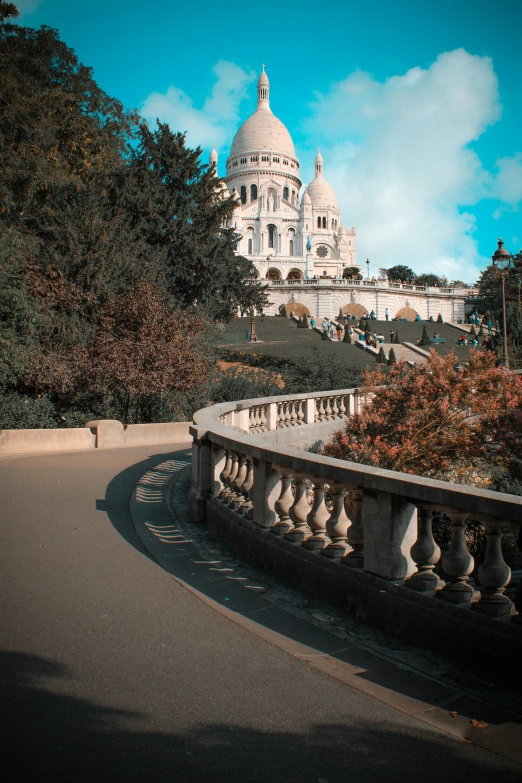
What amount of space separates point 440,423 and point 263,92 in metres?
146

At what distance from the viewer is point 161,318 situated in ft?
62.8

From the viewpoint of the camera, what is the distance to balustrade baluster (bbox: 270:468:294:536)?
5586mm

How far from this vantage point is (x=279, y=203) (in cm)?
12469

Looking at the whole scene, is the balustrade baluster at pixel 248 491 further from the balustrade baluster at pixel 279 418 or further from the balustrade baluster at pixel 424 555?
the balustrade baluster at pixel 279 418

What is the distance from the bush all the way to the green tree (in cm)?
13329

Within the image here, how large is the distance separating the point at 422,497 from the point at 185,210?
32400 mm

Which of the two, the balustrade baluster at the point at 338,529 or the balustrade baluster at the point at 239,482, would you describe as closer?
the balustrade baluster at the point at 338,529

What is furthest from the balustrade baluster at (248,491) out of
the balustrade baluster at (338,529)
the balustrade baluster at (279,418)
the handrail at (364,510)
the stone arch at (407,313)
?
the stone arch at (407,313)

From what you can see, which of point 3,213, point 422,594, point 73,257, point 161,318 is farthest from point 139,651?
point 3,213

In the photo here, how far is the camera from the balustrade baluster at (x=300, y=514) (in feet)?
17.5

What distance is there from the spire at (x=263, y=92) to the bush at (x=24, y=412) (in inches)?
5345

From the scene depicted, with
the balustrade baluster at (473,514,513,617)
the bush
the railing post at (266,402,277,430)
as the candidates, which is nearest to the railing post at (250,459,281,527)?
the balustrade baluster at (473,514,513,617)

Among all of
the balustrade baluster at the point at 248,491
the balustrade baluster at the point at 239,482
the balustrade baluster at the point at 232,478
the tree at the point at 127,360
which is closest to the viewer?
the balustrade baluster at the point at 248,491

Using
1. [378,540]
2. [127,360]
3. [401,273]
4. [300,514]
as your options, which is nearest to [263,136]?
[401,273]
